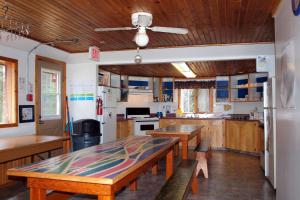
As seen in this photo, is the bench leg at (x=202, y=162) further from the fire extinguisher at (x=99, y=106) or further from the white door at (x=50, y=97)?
the white door at (x=50, y=97)

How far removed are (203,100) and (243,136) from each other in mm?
3023

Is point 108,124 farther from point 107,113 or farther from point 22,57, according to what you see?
point 22,57

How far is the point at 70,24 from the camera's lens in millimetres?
4277

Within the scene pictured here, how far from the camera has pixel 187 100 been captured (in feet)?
35.2

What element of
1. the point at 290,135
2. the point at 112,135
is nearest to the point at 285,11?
the point at 290,135

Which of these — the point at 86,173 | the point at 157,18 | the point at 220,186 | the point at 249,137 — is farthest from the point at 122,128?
the point at 86,173

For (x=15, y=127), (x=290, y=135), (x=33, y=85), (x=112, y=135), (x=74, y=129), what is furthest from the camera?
(x=112, y=135)

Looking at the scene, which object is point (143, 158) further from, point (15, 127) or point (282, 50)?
point (15, 127)

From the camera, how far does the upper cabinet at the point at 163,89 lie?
10.2m

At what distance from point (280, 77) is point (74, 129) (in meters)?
4.26

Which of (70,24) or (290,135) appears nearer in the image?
(290,135)

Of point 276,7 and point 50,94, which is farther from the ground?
point 276,7

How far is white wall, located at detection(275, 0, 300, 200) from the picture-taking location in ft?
8.37

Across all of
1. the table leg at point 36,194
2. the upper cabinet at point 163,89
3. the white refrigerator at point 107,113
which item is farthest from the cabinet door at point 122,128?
the table leg at point 36,194
